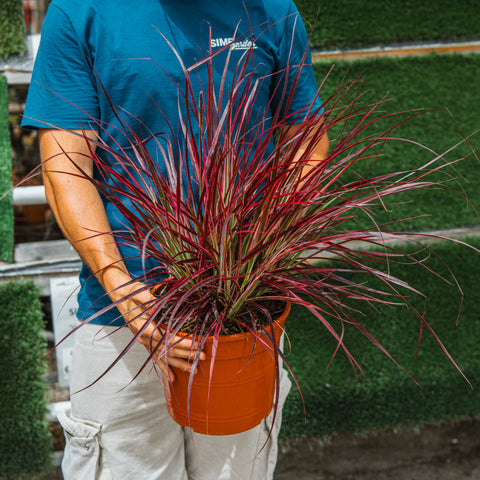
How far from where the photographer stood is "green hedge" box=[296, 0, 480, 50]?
2.01 meters

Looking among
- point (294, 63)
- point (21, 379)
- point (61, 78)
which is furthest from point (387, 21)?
point (21, 379)

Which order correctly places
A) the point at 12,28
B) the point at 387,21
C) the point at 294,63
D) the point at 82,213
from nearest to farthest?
the point at 82,213 < the point at 294,63 < the point at 12,28 < the point at 387,21

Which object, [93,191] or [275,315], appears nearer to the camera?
[275,315]

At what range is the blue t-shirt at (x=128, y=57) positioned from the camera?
1.07 metres

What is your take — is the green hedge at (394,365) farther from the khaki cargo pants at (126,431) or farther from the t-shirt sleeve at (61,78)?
the t-shirt sleeve at (61,78)

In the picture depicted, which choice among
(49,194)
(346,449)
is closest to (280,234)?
(49,194)

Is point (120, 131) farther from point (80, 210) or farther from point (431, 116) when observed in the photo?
point (431, 116)

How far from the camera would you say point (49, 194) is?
1163mm

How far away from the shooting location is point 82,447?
123 cm

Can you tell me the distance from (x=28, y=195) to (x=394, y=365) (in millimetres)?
1655

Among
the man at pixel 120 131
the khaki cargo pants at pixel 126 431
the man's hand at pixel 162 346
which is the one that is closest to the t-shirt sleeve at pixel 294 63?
the man at pixel 120 131

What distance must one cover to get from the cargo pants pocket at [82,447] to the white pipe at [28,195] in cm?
97

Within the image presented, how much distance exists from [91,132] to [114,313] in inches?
16.7

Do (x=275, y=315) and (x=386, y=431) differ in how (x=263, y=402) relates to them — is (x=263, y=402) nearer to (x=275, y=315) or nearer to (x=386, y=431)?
(x=275, y=315)
